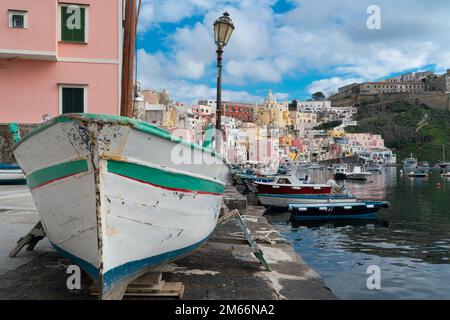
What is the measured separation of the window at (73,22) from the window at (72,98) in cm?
216

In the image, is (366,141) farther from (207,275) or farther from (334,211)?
(207,275)

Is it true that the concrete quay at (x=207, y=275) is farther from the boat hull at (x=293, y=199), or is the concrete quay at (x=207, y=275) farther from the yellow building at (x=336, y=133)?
the yellow building at (x=336, y=133)

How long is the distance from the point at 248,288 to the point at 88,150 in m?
2.75

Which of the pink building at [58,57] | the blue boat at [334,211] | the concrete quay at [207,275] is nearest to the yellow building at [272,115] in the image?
the blue boat at [334,211]

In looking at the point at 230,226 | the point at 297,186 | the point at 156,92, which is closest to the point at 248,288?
the point at 230,226

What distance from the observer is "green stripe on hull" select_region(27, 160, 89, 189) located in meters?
3.73

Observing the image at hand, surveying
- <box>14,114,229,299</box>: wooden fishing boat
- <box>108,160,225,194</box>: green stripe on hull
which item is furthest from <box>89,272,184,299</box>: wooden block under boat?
<box>108,160,225,194</box>: green stripe on hull

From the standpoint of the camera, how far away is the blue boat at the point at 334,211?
22.4 meters

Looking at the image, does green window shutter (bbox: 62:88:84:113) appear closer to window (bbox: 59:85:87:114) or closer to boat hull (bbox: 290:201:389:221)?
window (bbox: 59:85:87:114)

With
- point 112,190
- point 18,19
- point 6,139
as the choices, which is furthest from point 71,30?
point 112,190

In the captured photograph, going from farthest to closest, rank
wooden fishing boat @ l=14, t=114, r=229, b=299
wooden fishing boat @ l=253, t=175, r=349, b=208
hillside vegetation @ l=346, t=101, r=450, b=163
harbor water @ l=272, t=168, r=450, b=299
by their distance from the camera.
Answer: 1. hillside vegetation @ l=346, t=101, r=450, b=163
2. wooden fishing boat @ l=253, t=175, r=349, b=208
3. harbor water @ l=272, t=168, r=450, b=299
4. wooden fishing boat @ l=14, t=114, r=229, b=299
